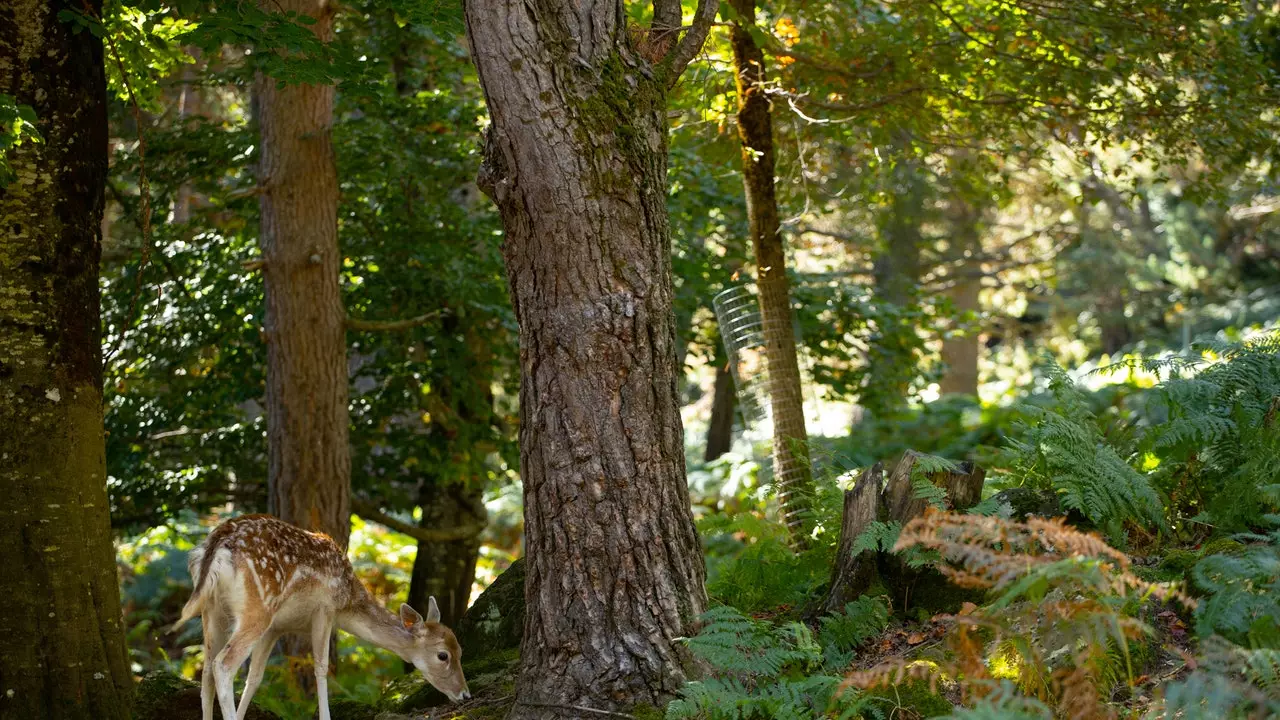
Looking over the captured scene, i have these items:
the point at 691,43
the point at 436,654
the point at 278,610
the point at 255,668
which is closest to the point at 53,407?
the point at 278,610

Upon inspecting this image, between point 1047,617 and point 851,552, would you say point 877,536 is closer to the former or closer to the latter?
point 851,552

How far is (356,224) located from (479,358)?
6.00 ft

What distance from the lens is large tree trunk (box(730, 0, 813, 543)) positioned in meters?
Answer: 7.78

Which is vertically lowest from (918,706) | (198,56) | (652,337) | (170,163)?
(918,706)

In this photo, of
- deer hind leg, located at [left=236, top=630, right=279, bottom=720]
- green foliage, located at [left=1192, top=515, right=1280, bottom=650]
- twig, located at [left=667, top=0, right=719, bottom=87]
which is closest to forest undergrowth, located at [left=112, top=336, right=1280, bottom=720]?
green foliage, located at [left=1192, top=515, right=1280, bottom=650]

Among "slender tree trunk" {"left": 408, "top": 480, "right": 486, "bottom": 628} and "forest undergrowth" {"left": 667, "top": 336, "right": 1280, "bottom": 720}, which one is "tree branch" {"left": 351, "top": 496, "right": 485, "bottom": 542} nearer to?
"slender tree trunk" {"left": 408, "top": 480, "right": 486, "bottom": 628}

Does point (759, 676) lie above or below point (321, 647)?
below

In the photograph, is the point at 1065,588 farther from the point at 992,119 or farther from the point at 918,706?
the point at 992,119

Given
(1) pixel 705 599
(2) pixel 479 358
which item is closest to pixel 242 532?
(1) pixel 705 599

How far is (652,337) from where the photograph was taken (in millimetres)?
5152

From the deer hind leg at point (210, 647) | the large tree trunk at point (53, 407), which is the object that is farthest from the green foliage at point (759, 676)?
the large tree trunk at point (53, 407)

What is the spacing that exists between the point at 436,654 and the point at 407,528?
15.2 ft

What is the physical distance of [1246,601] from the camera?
167 inches

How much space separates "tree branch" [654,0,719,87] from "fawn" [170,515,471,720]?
3.22 meters
